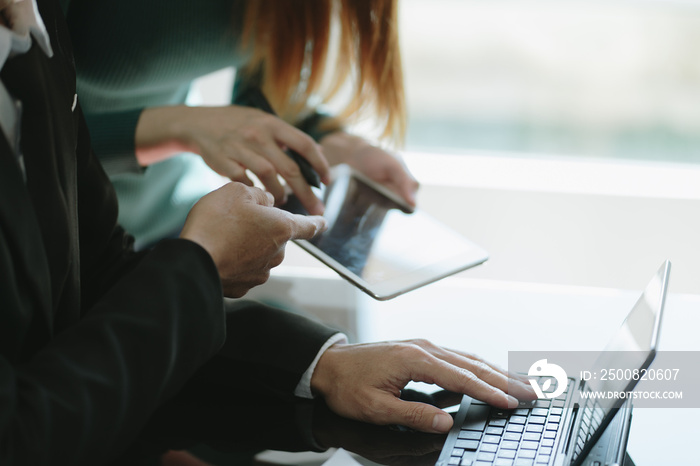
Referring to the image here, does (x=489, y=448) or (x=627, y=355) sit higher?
(x=627, y=355)

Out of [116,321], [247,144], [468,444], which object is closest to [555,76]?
[247,144]

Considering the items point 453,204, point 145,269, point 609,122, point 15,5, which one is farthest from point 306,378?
point 609,122

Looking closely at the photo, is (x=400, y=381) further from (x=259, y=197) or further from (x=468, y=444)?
(x=259, y=197)

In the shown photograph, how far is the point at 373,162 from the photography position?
1.22 m

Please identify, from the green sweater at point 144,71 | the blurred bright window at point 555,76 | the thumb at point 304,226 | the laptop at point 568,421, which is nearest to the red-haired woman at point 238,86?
the green sweater at point 144,71

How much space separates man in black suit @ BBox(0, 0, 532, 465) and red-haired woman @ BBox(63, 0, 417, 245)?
0.89ft

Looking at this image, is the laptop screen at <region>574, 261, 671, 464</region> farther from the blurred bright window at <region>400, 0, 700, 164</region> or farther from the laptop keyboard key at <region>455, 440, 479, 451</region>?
the blurred bright window at <region>400, 0, 700, 164</region>

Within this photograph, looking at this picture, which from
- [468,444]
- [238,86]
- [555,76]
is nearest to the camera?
[468,444]

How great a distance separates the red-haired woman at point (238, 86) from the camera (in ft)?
3.59

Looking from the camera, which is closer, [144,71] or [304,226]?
[304,226]

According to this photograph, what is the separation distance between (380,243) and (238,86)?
0.57m

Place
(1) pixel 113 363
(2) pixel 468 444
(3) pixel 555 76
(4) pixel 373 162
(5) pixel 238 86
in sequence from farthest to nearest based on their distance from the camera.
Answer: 1. (3) pixel 555 76
2. (5) pixel 238 86
3. (4) pixel 373 162
4. (2) pixel 468 444
5. (1) pixel 113 363

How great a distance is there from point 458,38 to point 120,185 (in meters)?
4.43

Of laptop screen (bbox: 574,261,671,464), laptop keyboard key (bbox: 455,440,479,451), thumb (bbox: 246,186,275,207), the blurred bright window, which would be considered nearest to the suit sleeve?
thumb (bbox: 246,186,275,207)
